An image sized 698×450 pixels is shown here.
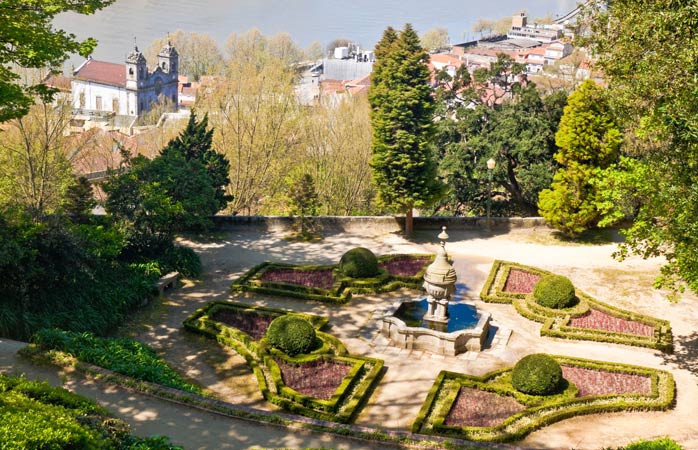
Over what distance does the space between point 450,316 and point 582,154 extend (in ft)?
34.8

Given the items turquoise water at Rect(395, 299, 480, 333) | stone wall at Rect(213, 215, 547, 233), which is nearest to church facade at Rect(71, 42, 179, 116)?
stone wall at Rect(213, 215, 547, 233)

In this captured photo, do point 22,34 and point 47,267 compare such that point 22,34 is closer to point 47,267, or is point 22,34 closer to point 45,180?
point 47,267

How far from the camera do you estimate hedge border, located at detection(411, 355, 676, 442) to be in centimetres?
1429

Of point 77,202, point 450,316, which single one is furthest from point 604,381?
point 77,202

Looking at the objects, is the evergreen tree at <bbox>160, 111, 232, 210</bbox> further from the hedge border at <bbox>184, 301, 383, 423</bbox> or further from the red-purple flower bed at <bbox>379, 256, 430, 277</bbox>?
the hedge border at <bbox>184, 301, 383, 423</bbox>

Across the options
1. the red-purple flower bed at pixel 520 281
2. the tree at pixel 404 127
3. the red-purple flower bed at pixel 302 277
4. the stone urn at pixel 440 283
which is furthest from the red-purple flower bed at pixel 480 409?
the tree at pixel 404 127

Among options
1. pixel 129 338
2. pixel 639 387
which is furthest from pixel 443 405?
pixel 129 338

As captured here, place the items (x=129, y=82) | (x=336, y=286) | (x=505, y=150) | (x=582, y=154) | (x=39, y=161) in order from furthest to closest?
(x=129, y=82), (x=505, y=150), (x=582, y=154), (x=39, y=161), (x=336, y=286)

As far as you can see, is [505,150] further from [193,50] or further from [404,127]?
[193,50]

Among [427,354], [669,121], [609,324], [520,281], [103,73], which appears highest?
[103,73]

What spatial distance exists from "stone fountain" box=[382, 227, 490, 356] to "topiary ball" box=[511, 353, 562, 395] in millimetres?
2501

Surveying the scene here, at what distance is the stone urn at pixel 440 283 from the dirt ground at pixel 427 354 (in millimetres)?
1448

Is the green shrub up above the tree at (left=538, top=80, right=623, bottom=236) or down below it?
below

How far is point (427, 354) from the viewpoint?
18.5 metres
